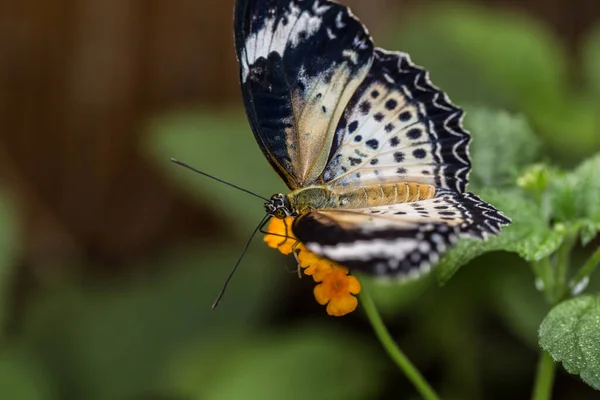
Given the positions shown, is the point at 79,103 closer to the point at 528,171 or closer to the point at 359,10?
the point at 359,10

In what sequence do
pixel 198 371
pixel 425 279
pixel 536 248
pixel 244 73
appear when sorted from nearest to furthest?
pixel 536 248 < pixel 244 73 < pixel 425 279 < pixel 198 371

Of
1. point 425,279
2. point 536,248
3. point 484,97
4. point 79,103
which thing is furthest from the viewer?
point 79,103

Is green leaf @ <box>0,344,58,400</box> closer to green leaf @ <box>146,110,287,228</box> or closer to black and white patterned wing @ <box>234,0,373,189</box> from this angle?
green leaf @ <box>146,110,287,228</box>

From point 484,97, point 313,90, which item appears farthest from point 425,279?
point 484,97

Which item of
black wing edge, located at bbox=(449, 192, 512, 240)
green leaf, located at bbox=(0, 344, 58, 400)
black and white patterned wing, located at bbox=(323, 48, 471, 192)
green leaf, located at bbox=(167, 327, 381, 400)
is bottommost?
green leaf, located at bbox=(0, 344, 58, 400)

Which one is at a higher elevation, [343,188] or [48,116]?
[343,188]

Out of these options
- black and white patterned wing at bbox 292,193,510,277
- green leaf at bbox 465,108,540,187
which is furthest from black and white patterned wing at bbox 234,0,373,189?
green leaf at bbox 465,108,540,187

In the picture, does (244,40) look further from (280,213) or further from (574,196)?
(574,196)
